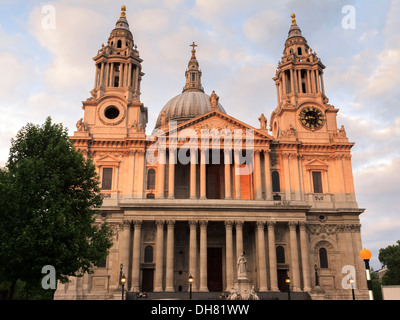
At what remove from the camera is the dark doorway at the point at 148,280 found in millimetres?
42969

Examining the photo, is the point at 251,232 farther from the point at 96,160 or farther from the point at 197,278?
the point at 96,160

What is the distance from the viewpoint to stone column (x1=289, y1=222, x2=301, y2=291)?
138ft

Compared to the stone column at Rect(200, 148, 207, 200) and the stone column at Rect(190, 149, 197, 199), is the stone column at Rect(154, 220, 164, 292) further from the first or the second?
the stone column at Rect(200, 148, 207, 200)

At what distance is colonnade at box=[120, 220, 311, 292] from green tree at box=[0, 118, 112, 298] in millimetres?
13411

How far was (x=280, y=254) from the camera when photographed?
4478 cm

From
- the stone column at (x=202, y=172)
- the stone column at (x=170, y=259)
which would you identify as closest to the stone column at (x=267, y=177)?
the stone column at (x=202, y=172)

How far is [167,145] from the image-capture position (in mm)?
47969

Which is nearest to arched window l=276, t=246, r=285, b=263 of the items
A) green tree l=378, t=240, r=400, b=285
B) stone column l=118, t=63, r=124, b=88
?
stone column l=118, t=63, r=124, b=88

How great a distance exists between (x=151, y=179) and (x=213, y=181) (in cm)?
838

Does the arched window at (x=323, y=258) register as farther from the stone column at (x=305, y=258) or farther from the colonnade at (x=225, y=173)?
the colonnade at (x=225, y=173)

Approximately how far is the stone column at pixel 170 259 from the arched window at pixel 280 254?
12055mm
